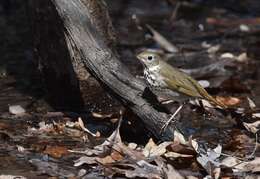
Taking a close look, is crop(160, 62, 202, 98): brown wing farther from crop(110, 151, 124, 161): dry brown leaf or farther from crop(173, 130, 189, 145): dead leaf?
crop(110, 151, 124, 161): dry brown leaf

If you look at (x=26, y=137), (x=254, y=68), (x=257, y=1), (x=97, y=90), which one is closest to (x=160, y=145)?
(x=26, y=137)

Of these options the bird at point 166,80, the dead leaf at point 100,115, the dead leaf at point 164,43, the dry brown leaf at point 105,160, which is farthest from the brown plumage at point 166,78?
the dead leaf at point 164,43

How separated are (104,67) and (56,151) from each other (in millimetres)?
828

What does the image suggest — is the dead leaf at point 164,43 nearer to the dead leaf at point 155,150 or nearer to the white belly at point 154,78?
the white belly at point 154,78

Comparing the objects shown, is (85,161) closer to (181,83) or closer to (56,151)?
(56,151)

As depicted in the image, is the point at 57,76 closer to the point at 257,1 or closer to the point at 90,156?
the point at 90,156

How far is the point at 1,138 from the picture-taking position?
7.03 metres

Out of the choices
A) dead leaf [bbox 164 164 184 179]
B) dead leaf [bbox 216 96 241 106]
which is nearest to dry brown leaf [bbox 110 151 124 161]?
dead leaf [bbox 164 164 184 179]

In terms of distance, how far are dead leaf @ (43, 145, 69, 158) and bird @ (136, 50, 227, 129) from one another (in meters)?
0.89

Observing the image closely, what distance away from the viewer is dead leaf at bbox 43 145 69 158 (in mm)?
6680

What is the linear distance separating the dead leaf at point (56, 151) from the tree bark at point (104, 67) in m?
0.65

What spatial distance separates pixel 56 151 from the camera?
675 cm

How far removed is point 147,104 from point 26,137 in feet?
3.77

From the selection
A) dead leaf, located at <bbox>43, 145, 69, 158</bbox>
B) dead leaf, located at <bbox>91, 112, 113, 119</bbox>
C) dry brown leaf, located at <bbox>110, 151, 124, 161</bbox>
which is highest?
dry brown leaf, located at <bbox>110, 151, 124, 161</bbox>
